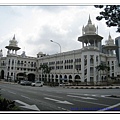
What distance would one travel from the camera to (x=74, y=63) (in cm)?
4459

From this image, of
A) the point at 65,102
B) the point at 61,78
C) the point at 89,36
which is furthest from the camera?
the point at 61,78

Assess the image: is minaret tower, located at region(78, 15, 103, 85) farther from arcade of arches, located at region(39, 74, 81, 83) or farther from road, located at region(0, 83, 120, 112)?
road, located at region(0, 83, 120, 112)

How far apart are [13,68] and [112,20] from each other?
164ft

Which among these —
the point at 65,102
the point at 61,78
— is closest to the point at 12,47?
the point at 61,78

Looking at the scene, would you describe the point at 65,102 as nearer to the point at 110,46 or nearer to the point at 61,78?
the point at 61,78

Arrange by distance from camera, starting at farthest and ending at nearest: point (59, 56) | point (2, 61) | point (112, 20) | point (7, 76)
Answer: point (2, 61) < point (7, 76) < point (59, 56) < point (112, 20)

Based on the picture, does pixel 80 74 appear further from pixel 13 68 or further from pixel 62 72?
pixel 13 68

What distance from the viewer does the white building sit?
40.7 meters

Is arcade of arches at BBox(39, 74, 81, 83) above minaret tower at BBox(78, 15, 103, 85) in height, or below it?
below

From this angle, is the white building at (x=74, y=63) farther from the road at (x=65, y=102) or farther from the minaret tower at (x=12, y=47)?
the road at (x=65, y=102)

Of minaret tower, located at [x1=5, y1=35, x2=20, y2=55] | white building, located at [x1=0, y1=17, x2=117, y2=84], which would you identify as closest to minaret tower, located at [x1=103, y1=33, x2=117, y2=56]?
white building, located at [x1=0, y1=17, x2=117, y2=84]

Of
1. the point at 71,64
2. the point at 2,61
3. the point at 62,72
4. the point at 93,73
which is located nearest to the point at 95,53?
the point at 93,73

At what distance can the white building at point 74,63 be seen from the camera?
40656mm

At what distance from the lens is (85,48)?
41469mm
